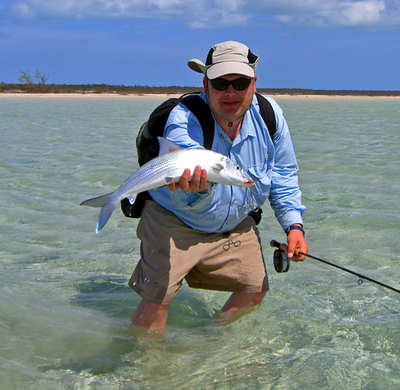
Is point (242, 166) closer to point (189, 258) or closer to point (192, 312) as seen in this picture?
point (189, 258)

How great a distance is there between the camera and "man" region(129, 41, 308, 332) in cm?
367

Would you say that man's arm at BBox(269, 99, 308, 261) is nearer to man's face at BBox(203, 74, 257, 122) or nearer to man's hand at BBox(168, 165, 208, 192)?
man's face at BBox(203, 74, 257, 122)

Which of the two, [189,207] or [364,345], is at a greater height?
[189,207]

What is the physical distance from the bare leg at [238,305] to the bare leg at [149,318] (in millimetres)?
550

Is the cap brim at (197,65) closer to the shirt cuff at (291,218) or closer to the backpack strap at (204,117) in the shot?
the backpack strap at (204,117)

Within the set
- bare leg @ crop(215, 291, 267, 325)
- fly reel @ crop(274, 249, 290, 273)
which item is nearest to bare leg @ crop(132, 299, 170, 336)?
bare leg @ crop(215, 291, 267, 325)

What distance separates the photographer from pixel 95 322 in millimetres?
4699

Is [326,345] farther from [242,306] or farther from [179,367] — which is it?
[179,367]

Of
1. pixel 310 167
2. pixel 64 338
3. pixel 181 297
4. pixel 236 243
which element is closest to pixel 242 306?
pixel 236 243

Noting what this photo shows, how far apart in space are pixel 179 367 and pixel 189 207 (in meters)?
1.08

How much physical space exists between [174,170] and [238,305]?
5.19 feet

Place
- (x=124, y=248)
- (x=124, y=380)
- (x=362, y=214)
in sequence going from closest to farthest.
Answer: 1. (x=124, y=380)
2. (x=124, y=248)
3. (x=362, y=214)

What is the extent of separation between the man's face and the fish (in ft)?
1.42

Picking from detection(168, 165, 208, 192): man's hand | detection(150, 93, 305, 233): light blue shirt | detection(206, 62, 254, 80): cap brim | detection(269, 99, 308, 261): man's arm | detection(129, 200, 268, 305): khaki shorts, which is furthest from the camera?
detection(269, 99, 308, 261): man's arm
